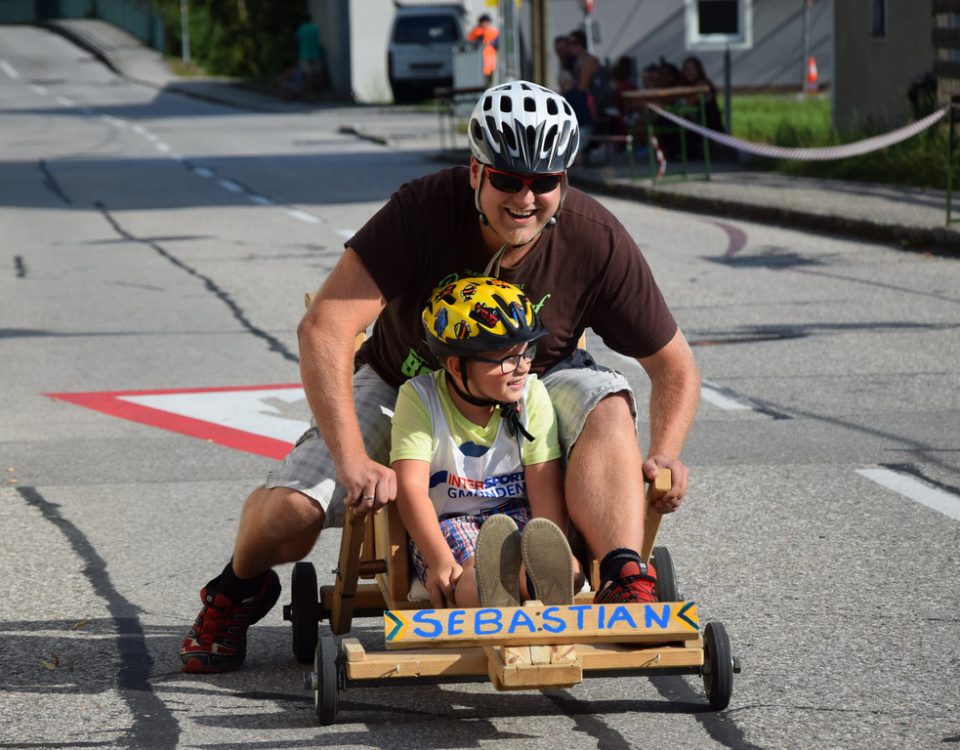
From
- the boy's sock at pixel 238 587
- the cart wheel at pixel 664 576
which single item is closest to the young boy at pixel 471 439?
the cart wheel at pixel 664 576

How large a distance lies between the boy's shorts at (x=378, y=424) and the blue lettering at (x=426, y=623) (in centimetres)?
50

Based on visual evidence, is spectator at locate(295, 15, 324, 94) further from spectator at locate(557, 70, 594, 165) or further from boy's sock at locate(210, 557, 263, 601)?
boy's sock at locate(210, 557, 263, 601)

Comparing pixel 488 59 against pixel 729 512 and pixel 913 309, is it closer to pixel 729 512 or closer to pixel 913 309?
pixel 913 309

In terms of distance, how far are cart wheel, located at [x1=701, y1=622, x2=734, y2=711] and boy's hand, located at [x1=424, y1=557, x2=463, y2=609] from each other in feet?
1.94

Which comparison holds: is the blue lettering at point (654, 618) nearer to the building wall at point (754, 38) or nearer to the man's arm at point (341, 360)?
the man's arm at point (341, 360)

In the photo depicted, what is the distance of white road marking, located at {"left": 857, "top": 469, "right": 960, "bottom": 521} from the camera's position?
6.40 metres

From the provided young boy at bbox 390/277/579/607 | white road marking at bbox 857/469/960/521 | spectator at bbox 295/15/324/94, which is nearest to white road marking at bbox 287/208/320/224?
white road marking at bbox 857/469/960/521

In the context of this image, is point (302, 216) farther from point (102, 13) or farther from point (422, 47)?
point (102, 13)

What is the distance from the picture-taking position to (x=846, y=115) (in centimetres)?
2488

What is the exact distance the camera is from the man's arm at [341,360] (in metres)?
4.27

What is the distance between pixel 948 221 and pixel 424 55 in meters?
31.3

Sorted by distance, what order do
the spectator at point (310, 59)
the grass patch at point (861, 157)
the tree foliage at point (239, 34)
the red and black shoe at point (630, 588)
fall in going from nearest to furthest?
1. the red and black shoe at point (630, 588)
2. the grass patch at point (861, 157)
3. the spectator at point (310, 59)
4. the tree foliage at point (239, 34)

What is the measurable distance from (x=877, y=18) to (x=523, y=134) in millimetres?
20787

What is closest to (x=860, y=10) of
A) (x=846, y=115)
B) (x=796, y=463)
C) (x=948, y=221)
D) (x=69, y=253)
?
(x=846, y=115)
